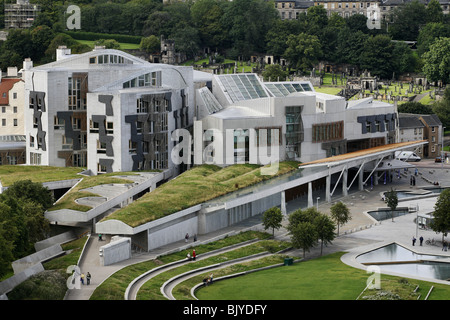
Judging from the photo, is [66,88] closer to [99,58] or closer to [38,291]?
[99,58]

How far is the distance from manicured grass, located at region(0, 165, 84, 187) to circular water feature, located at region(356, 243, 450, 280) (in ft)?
109

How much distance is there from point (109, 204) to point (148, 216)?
7451 millimetres

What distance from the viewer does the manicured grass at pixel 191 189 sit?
9812 centimetres

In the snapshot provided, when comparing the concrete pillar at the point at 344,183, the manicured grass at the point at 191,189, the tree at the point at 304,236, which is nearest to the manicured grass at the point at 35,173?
the manicured grass at the point at 191,189

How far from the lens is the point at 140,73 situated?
4909 inches

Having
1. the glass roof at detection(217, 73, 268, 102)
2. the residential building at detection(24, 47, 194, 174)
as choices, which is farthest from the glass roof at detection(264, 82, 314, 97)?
the residential building at detection(24, 47, 194, 174)

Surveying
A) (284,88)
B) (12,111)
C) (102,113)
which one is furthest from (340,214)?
(12,111)

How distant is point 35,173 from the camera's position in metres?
117

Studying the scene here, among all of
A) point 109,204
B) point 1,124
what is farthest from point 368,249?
point 1,124

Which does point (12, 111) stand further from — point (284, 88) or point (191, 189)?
point (191, 189)

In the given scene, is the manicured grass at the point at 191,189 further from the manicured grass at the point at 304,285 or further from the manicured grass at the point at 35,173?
the manicured grass at the point at 304,285

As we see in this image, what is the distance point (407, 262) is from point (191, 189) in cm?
2236

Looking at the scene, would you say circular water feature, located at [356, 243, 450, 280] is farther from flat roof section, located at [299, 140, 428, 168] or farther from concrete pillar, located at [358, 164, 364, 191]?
concrete pillar, located at [358, 164, 364, 191]

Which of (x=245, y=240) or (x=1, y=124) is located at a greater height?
(x=1, y=124)
